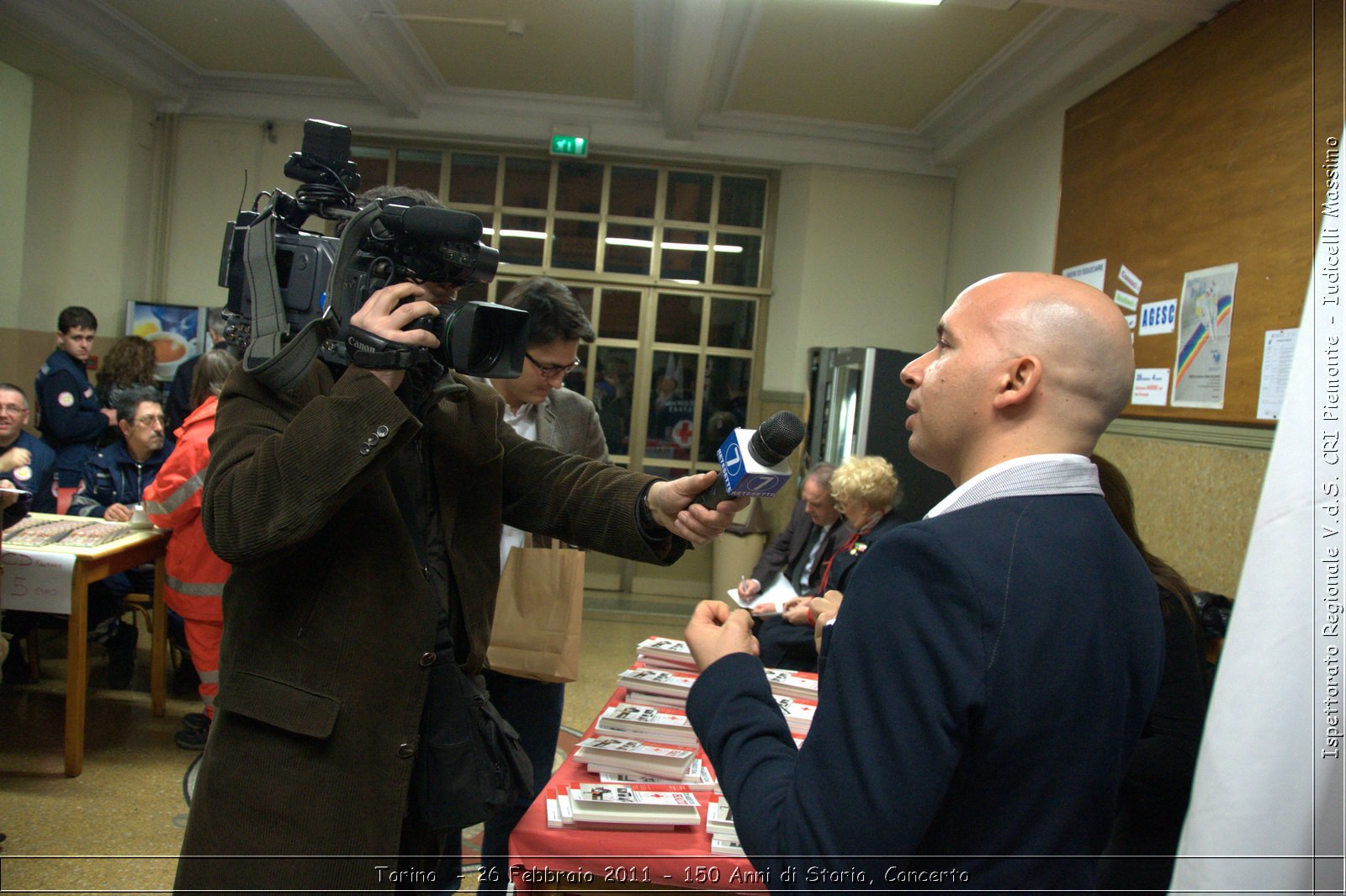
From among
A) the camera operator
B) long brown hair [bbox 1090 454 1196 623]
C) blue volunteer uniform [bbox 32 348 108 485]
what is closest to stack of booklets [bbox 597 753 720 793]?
the camera operator

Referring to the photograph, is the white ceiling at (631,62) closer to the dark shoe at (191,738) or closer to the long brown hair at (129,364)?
the long brown hair at (129,364)

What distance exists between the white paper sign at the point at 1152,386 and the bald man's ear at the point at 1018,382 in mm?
3105

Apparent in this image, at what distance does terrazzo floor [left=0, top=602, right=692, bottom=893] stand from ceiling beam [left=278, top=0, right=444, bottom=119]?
12.0 ft

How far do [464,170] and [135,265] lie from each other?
2.56 metres

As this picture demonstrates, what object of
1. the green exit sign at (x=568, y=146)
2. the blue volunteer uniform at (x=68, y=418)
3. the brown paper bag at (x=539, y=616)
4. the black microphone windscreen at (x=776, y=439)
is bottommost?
the brown paper bag at (x=539, y=616)

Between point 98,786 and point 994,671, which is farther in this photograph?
point 98,786

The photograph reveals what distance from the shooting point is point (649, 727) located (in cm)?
197

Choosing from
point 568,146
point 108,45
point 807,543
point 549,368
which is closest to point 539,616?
point 549,368

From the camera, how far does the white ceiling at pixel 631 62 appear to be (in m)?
4.56

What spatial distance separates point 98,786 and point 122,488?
5.76 feet

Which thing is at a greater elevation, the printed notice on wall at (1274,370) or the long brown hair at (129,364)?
the printed notice on wall at (1274,370)

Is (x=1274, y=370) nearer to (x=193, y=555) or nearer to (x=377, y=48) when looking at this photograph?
(x=193, y=555)

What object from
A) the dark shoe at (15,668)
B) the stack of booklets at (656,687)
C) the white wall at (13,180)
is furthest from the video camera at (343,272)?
the white wall at (13,180)

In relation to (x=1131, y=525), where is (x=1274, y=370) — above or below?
above
